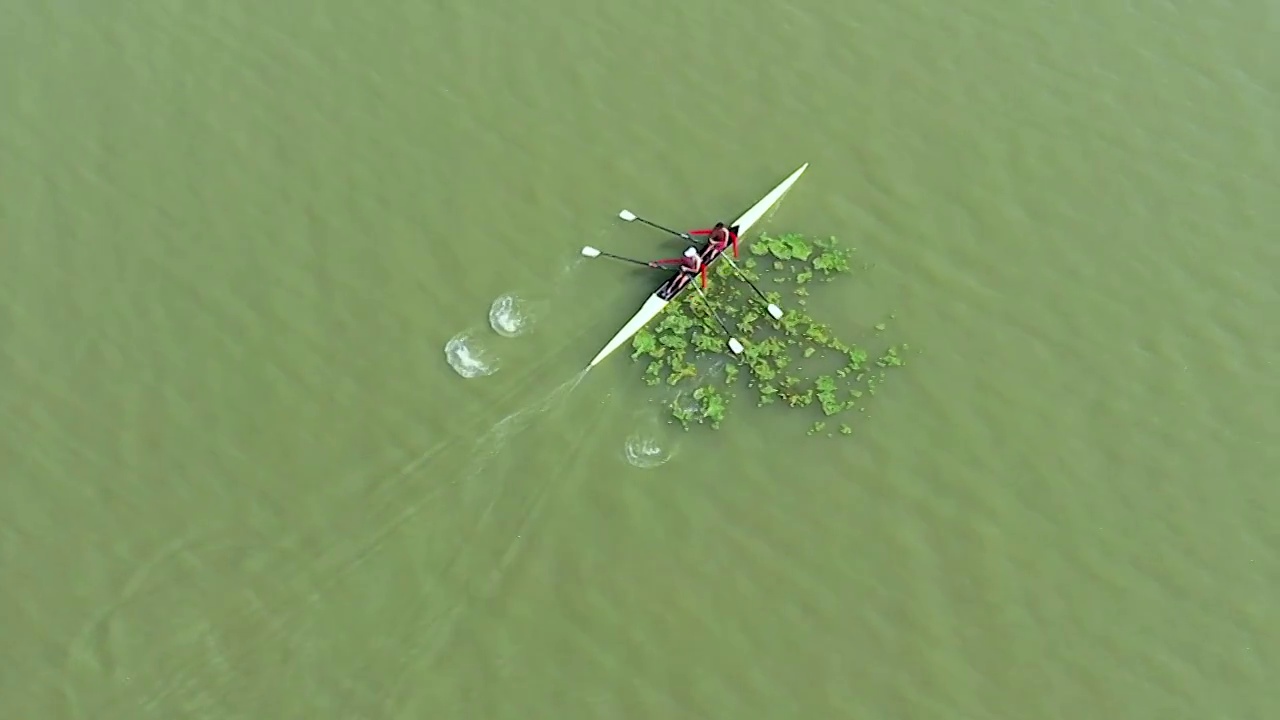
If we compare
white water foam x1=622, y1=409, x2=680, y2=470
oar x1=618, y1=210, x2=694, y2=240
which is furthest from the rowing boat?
white water foam x1=622, y1=409, x2=680, y2=470

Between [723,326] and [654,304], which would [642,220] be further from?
[723,326]

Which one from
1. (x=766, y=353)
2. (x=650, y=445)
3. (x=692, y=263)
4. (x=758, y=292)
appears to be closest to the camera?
(x=650, y=445)

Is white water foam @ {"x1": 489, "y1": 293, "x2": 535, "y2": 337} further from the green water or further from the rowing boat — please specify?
the rowing boat

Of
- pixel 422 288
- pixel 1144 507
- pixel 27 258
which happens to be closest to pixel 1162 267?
pixel 1144 507

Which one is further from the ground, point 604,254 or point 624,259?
point 604,254

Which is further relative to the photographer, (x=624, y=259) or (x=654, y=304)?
(x=624, y=259)

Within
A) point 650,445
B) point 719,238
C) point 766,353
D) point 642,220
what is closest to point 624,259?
point 642,220

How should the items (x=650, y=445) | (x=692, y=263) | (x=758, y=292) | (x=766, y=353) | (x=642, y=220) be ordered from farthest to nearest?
(x=642, y=220)
(x=758, y=292)
(x=692, y=263)
(x=766, y=353)
(x=650, y=445)
